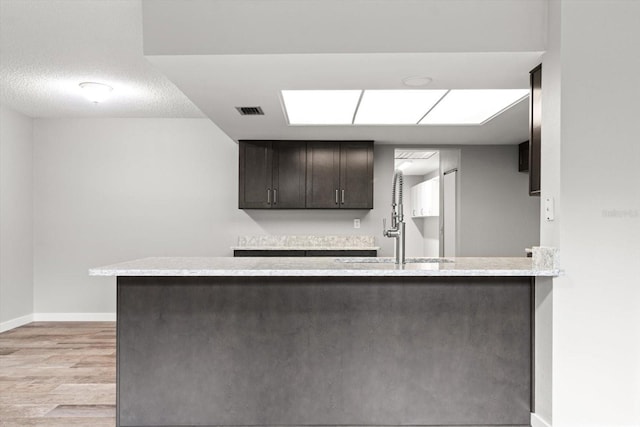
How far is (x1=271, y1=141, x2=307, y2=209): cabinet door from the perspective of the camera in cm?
558

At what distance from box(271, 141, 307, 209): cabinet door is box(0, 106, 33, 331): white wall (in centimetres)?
293

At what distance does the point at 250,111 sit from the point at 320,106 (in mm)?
569

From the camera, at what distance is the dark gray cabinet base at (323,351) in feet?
8.82

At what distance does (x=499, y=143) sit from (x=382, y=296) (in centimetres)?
365

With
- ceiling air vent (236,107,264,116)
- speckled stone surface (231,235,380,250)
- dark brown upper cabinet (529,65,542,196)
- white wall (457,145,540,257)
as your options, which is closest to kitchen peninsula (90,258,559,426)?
dark brown upper cabinet (529,65,542,196)

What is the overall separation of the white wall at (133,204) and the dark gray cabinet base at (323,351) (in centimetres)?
334

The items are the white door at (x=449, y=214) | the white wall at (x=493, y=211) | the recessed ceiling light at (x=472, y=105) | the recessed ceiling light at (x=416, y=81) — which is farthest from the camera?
the white door at (x=449, y=214)

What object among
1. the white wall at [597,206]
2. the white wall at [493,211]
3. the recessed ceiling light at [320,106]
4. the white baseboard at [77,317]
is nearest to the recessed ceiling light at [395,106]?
the recessed ceiling light at [320,106]

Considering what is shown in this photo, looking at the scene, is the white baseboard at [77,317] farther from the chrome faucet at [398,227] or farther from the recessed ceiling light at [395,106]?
the chrome faucet at [398,227]

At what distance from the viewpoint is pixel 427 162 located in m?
8.93

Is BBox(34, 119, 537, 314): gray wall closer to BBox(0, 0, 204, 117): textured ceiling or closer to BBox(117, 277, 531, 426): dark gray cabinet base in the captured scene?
BBox(0, 0, 204, 117): textured ceiling

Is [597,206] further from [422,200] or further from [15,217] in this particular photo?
[422,200]

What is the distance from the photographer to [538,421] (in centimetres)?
261

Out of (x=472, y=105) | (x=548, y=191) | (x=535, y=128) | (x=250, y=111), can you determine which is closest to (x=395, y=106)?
(x=472, y=105)
